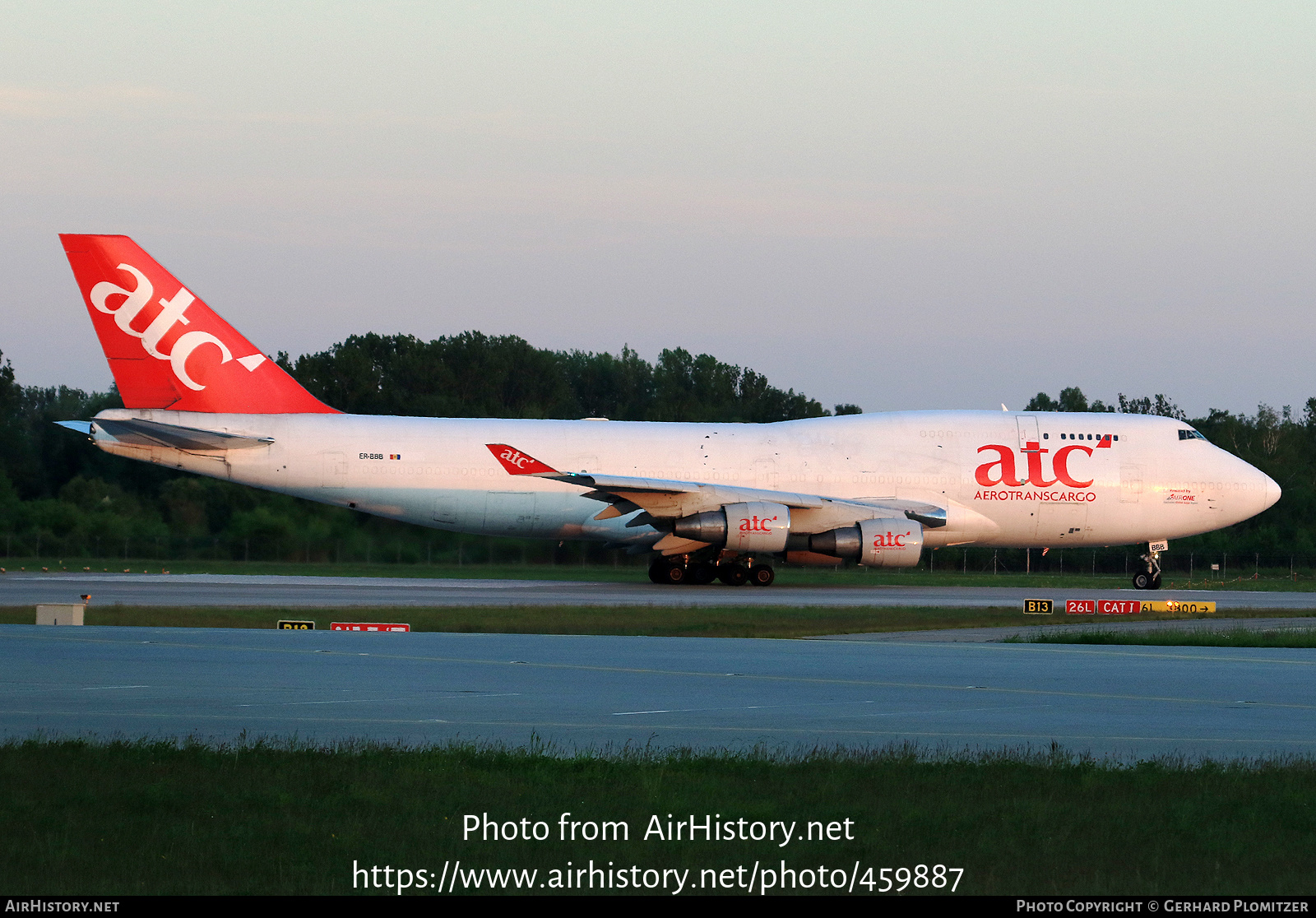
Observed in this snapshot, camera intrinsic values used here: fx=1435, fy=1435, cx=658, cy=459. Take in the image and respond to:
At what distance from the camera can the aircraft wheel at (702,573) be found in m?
33.6

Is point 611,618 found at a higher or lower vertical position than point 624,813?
lower

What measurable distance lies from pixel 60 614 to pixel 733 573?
17.6m

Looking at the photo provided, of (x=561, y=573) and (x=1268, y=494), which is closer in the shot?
(x=1268, y=494)

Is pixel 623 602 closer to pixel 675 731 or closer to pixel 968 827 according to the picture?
pixel 675 731

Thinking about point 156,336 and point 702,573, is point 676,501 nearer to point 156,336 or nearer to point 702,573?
point 702,573

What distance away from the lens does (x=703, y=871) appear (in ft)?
19.3

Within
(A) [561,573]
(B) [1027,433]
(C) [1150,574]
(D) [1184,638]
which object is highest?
(B) [1027,433]

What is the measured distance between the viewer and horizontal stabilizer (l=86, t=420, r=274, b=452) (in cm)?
3111

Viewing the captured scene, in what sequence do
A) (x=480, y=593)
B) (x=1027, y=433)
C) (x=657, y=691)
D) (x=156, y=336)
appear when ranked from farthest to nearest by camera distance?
1. (x=1027, y=433)
2. (x=156, y=336)
3. (x=480, y=593)
4. (x=657, y=691)

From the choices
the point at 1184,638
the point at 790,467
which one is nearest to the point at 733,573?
the point at 790,467

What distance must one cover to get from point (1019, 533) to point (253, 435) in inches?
718

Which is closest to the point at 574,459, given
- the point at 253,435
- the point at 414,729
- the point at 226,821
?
the point at 253,435

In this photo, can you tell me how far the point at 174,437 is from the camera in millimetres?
31469

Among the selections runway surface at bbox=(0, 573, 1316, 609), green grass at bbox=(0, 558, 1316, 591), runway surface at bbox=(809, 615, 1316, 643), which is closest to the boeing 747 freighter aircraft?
runway surface at bbox=(0, 573, 1316, 609)
